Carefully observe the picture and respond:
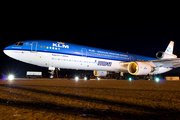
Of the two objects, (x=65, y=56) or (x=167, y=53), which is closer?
(x=65, y=56)

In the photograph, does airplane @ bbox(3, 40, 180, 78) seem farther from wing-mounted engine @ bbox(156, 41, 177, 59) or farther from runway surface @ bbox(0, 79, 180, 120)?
runway surface @ bbox(0, 79, 180, 120)

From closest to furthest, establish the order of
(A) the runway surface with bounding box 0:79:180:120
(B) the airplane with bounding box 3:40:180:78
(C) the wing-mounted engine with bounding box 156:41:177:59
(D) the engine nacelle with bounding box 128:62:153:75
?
(A) the runway surface with bounding box 0:79:180:120 < (B) the airplane with bounding box 3:40:180:78 < (D) the engine nacelle with bounding box 128:62:153:75 < (C) the wing-mounted engine with bounding box 156:41:177:59

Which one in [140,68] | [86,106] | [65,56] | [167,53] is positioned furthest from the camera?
[167,53]

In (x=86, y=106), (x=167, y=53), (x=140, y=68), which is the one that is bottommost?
(x=86, y=106)

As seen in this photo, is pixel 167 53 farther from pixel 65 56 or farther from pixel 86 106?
pixel 86 106

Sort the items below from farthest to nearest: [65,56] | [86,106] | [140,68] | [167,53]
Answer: [167,53], [140,68], [65,56], [86,106]

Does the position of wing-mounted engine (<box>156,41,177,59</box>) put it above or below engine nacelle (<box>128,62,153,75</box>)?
above

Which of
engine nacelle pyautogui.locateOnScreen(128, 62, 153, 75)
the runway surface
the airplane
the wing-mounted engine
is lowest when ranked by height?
the runway surface

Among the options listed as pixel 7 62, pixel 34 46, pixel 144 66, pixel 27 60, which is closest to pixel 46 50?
pixel 34 46

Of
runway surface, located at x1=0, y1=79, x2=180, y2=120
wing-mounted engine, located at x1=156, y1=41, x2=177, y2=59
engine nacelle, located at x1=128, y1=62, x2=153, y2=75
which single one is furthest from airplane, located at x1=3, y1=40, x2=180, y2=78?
runway surface, located at x1=0, y1=79, x2=180, y2=120

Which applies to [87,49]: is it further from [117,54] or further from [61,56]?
[117,54]

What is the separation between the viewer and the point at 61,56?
11250 millimetres

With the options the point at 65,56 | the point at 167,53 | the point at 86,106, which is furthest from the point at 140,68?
the point at 86,106

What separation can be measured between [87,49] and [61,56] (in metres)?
2.92
